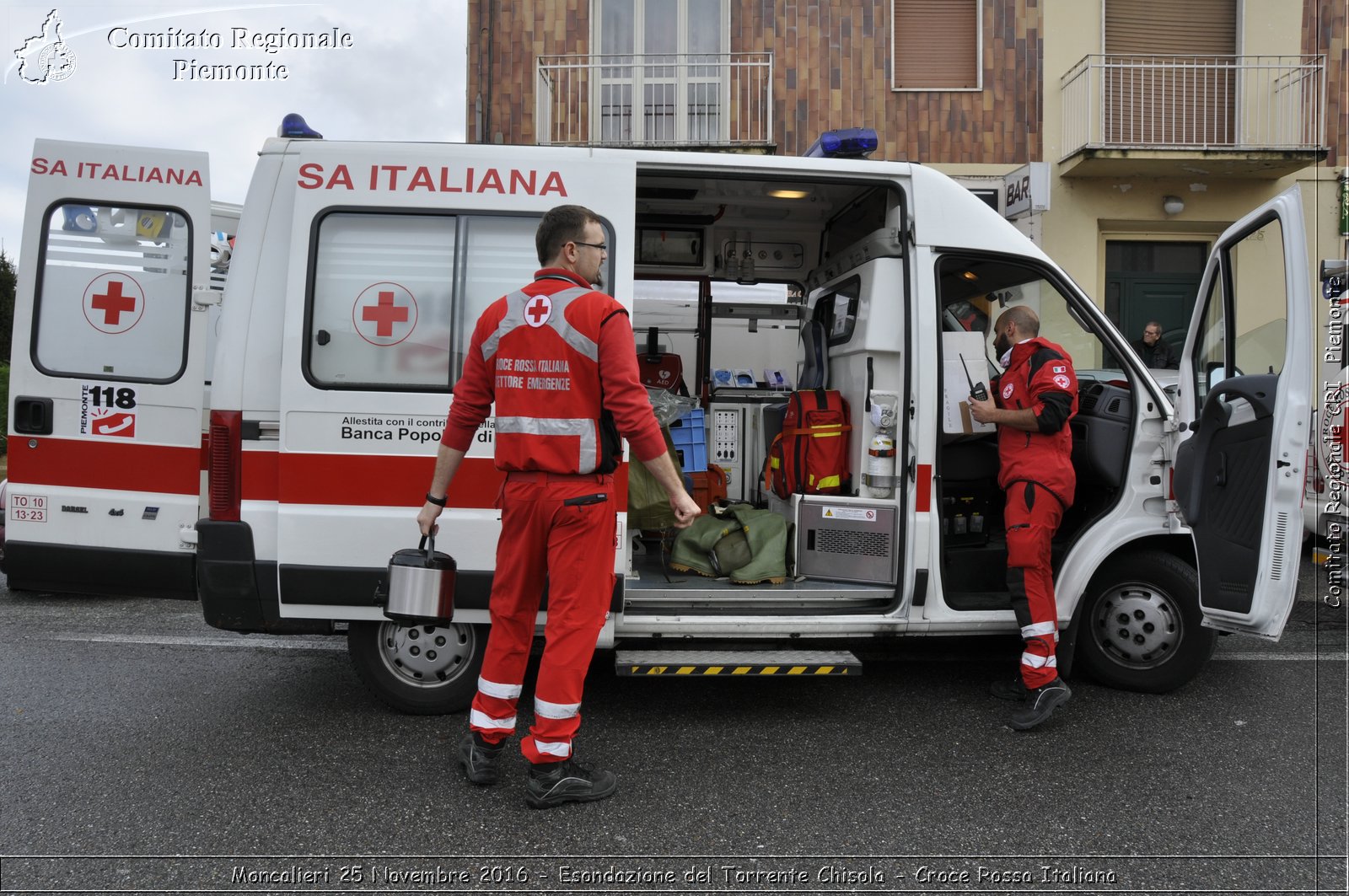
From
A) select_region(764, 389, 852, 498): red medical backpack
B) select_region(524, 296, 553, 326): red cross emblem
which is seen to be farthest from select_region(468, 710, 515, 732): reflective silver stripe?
select_region(764, 389, 852, 498): red medical backpack

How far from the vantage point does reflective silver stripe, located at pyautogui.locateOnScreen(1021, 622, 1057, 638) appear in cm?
417

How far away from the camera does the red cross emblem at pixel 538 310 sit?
130 inches

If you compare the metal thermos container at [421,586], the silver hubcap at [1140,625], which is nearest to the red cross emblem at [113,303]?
the metal thermos container at [421,586]

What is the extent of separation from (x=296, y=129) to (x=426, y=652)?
2.26 meters

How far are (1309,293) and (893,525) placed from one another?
1.84 metres

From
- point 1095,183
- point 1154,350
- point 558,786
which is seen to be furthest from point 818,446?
point 1095,183

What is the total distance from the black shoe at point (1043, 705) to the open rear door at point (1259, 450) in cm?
65

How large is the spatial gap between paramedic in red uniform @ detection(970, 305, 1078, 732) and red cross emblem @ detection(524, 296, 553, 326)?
2.07 meters

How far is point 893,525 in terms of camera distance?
443cm

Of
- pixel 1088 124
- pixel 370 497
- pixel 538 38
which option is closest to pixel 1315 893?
pixel 370 497

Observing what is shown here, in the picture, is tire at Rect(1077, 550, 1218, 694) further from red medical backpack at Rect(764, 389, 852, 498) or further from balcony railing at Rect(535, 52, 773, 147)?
balcony railing at Rect(535, 52, 773, 147)

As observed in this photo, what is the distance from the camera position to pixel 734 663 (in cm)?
405

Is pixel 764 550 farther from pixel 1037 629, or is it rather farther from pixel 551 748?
pixel 551 748

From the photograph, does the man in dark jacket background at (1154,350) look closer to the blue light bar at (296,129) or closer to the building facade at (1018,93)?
the building facade at (1018,93)
